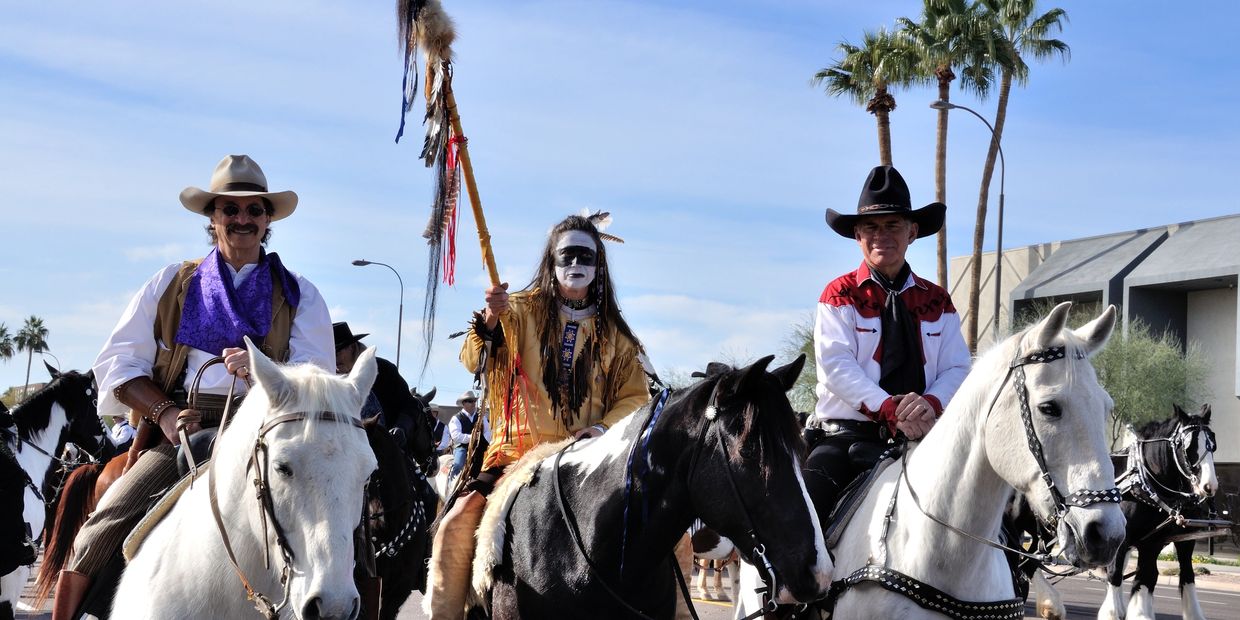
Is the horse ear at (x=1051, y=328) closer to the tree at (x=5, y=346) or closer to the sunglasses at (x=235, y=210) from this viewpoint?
the sunglasses at (x=235, y=210)

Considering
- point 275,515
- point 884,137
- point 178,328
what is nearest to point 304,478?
point 275,515

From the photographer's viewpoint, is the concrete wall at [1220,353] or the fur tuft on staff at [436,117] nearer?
the fur tuft on staff at [436,117]

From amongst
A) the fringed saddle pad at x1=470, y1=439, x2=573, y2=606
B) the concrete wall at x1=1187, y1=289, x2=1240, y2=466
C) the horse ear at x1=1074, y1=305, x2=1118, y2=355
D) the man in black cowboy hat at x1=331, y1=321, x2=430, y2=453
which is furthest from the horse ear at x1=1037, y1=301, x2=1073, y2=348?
the concrete wall at x1=1187, y1=289, x2=1240, y2=466

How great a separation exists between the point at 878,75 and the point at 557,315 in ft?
87.3

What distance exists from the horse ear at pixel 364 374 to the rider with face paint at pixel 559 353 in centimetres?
181

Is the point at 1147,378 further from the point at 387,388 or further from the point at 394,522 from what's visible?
the point at 394,522

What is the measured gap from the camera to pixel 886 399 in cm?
599

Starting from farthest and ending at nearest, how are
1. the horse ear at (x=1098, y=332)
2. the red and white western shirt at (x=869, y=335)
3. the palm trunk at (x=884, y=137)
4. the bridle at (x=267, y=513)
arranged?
the palm trunk at (x=884, y=137), the red and white western shirt at (x=869, y=335), the horse ear at (x=1098, y=332), the bridle at (x=267, y=513)

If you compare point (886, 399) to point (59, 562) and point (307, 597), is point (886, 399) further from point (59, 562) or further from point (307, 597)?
point (59, 562)

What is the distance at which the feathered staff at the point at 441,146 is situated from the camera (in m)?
5.59

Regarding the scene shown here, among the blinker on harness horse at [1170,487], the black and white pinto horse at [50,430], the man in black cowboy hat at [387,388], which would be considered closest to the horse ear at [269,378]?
the man in black cowboy hat at [387,388]

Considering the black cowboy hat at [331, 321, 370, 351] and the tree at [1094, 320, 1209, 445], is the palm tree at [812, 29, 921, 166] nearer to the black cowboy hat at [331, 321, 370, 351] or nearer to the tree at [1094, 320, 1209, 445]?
the tree at [1094, 320, 1209, 445]

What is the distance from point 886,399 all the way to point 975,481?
2.72 ft

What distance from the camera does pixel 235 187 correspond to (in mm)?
5598
